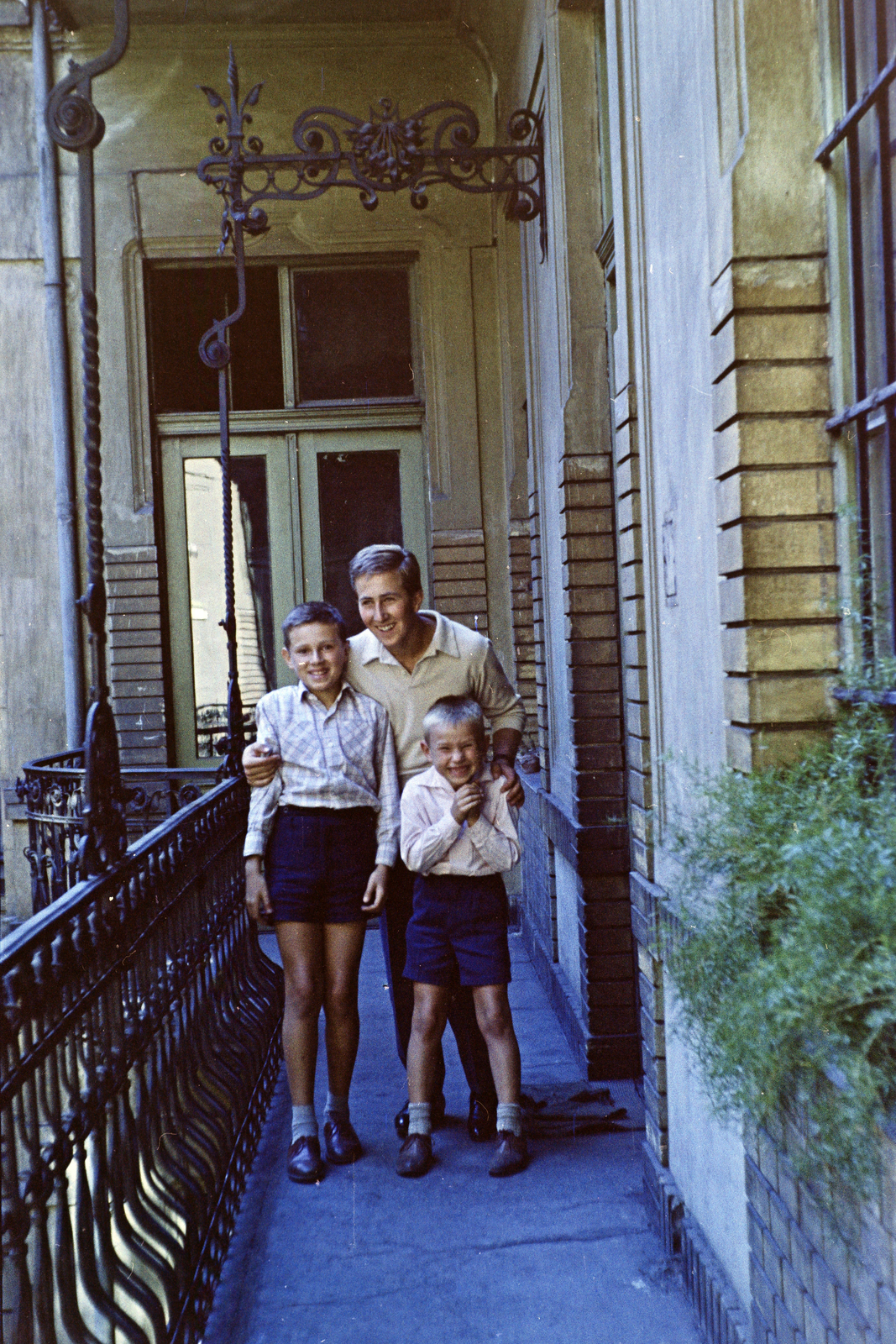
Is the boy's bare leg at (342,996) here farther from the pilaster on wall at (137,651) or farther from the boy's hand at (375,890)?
the pilaster on wall at (137,651)

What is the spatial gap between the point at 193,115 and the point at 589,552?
491cm

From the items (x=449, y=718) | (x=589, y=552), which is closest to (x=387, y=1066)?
(x=449, y=718)

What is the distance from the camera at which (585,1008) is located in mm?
4680

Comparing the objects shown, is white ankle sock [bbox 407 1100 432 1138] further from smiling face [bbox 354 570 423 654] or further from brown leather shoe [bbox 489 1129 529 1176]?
smiling face [bbox 354 570 423 654]

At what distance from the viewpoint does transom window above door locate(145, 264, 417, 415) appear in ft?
26.3

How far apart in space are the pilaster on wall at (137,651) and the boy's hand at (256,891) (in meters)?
4.16

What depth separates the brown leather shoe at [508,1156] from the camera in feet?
12.0

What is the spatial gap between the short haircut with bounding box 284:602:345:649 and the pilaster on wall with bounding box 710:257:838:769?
1827 mm

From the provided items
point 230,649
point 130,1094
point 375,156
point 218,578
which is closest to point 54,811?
point 230,649

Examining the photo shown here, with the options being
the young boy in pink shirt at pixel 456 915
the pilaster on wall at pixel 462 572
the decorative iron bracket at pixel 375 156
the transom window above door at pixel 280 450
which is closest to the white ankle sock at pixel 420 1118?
the young boy in pink shirt at pixel 456 915

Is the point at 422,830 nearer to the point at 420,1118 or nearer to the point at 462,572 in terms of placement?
the point at 420,1118

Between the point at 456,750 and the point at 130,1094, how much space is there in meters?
1.37

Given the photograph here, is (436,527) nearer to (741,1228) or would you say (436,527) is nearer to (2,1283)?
(741,1228)

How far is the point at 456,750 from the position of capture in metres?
3.59
